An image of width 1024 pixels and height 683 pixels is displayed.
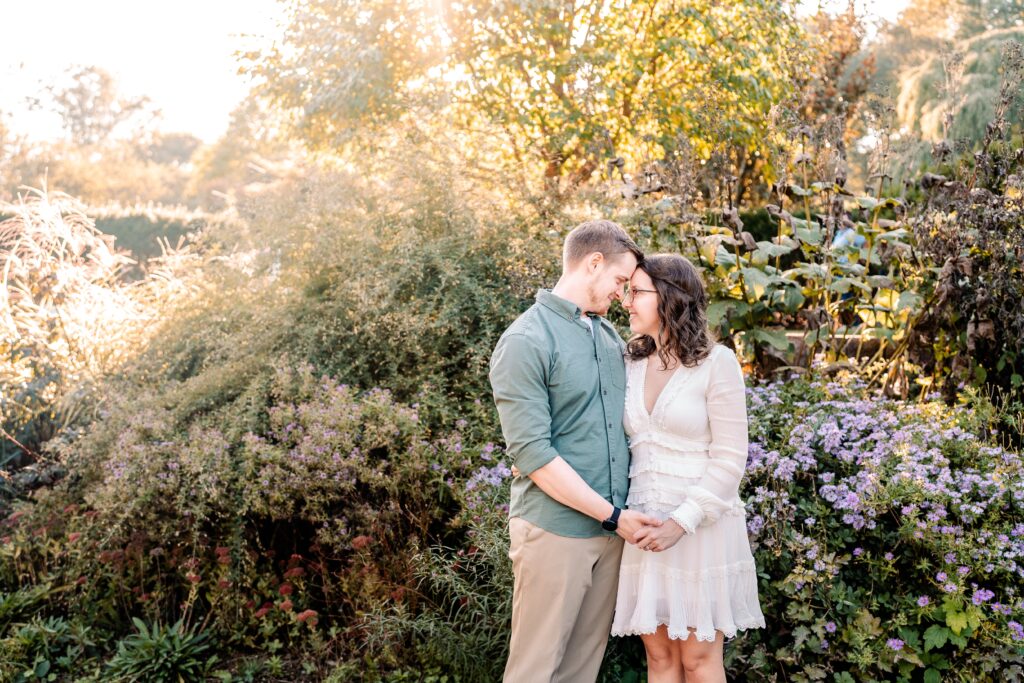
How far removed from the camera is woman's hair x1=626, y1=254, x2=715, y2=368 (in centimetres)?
241

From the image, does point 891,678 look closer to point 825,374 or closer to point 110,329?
point 825,374

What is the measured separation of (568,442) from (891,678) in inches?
60.3

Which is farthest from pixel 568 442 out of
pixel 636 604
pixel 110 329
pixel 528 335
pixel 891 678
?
pixel 110 329

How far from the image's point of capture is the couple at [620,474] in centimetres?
229

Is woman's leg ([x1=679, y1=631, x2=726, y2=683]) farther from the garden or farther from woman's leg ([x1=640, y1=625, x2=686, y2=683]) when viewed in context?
the garden

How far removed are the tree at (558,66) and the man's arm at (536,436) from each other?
5.73 m

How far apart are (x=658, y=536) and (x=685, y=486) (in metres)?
0.18

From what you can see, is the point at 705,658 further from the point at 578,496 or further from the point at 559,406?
the point at 559,406

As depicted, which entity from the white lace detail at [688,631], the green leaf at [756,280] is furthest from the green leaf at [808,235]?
the white lace detail at [688,631]

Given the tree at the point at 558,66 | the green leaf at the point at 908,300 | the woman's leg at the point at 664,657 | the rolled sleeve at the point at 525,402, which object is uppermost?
the tree at the point at 558,66

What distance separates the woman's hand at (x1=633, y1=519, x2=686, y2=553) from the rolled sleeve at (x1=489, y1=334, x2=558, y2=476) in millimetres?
313

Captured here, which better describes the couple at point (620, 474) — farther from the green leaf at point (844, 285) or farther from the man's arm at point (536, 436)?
the green leaf at point (844, 285)

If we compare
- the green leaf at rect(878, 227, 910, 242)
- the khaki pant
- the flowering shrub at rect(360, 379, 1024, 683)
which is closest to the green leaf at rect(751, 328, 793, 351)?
the green leaf at rect(878, 227, 910, 242)

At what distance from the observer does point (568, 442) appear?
7.74ft
